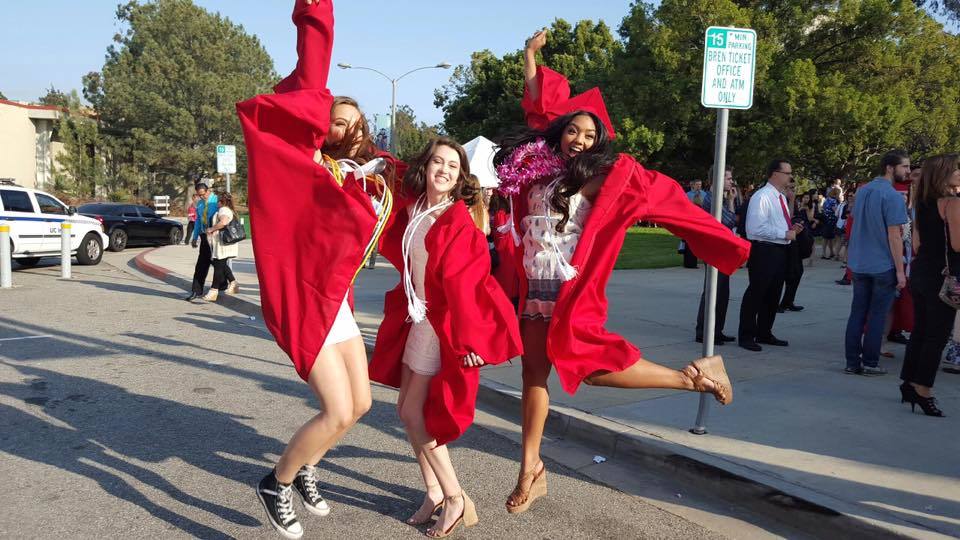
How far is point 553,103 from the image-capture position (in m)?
4.14

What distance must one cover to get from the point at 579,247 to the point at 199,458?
2698 mm

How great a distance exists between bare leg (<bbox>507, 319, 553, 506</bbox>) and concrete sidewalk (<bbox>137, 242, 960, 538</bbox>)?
100cm

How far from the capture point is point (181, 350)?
8.02m

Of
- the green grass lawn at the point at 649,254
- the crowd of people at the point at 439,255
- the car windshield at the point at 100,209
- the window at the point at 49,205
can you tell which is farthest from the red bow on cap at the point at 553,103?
the car windshield at the point at 100,209

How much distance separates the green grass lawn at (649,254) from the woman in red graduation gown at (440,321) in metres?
12.8

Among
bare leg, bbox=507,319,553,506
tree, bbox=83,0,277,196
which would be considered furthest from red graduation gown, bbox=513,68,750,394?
tree, bbox=83,0,277,196

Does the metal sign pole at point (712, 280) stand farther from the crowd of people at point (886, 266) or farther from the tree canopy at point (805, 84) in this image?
the tree canopy at point (805, 84)

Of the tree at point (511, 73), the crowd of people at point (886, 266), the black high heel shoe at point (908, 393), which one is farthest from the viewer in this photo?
the tree at point (511, 73)

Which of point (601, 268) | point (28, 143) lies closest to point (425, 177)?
point (601, 268)

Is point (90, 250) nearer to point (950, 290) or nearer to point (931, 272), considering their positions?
point (931, 272)

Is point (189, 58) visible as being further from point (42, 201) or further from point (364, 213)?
point (364, 213)

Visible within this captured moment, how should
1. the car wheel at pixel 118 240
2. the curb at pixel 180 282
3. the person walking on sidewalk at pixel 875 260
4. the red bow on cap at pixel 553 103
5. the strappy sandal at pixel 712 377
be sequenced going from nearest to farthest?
the strappy sandal at pixel 712 377 → the red bow on cap at pixel 553 103 → the person walking on sidewalk at pixel 875 260 → the curb at pixel 180 282 → the car wheel at pixel 118 240

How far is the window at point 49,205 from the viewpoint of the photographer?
16.6m

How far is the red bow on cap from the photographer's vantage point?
4125mm
